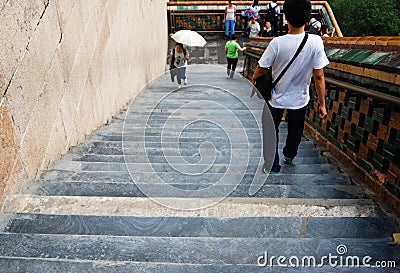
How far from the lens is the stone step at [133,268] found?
136cm

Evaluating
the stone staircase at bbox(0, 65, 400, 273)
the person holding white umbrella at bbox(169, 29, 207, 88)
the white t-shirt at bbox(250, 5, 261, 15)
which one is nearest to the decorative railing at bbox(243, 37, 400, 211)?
the stone staircase at bbox(0, 65, 400, 273)

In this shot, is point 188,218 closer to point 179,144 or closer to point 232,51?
point 179,144

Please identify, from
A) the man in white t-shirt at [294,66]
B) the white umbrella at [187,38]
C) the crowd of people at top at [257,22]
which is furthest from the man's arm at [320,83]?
the crowd of people at top at [257,22]

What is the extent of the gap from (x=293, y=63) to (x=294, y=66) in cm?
2

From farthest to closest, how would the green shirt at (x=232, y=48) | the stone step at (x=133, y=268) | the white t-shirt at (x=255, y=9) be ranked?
the white t-shirt at (x=255, y=9) → the green shirt at (x=232, y=48) → the stone step at (x=133, y=268)

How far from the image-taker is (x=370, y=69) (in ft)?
8.27

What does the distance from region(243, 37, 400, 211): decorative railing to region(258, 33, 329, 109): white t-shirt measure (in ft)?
1.24

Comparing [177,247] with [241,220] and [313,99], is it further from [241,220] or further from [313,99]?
[313,99]

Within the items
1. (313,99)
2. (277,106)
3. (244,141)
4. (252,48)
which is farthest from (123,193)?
(252,48)

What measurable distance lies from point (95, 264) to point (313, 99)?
341 centimetres

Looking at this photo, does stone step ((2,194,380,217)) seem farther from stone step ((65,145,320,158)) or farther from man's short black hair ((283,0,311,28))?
stone step ((65,145,320,158))

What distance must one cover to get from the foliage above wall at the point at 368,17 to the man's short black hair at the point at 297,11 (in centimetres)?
2382

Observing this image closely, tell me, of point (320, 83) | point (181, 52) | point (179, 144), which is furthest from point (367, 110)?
point (181, 52)

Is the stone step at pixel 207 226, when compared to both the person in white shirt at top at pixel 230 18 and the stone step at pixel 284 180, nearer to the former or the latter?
the stone step at pixel 284 180
